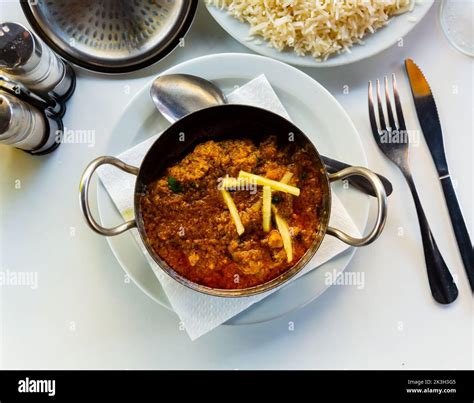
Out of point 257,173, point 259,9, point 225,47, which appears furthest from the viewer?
point 225,47

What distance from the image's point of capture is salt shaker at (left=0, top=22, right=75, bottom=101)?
1.20m

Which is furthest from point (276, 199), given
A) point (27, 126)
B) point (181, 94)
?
point (27, 126)

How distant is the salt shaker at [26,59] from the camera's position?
3.94 ft

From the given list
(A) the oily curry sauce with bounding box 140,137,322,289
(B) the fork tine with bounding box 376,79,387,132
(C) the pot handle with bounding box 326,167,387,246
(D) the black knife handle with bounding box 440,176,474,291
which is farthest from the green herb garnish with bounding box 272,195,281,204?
(D) the black knife handle with bounding box 440,176,474,291

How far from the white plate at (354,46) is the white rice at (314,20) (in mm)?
13

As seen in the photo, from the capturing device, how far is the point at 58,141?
4.44ft

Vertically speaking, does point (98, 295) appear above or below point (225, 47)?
below

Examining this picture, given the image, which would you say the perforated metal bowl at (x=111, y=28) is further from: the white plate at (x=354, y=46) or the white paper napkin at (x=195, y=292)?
the white paper napkin at (x=195, y=292)

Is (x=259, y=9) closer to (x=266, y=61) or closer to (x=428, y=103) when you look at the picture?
(x=266, y=61)

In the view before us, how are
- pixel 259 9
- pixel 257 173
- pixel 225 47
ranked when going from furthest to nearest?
1. pixel 225 47
2. pixel 259 9
3. pixel 257 173

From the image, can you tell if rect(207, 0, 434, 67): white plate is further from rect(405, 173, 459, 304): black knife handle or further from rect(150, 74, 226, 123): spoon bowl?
rect(405, 173, 459, 304): black knife handle

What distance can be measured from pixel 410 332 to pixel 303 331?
0.93 ft

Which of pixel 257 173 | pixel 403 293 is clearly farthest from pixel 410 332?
pixel 257 173

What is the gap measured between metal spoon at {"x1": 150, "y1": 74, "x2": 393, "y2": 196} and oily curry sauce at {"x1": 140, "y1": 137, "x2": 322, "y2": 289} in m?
0.15
